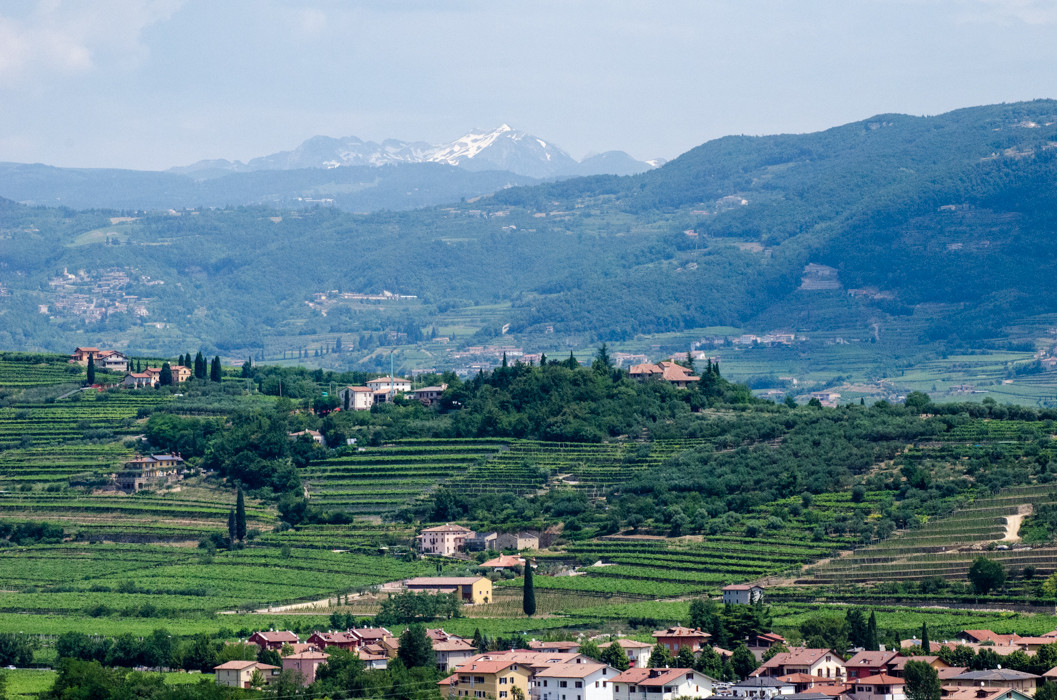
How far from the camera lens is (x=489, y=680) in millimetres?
57281

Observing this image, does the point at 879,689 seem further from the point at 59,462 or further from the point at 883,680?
the point at 59,462

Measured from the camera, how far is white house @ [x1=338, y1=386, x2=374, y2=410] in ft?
390

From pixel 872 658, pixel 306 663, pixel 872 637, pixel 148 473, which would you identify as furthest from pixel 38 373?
pixel 872 658

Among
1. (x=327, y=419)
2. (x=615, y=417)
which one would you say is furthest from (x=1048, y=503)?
(x=327, y=419)

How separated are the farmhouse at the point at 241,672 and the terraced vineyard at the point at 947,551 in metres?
24.6

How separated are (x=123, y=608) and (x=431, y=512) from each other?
2050 cm

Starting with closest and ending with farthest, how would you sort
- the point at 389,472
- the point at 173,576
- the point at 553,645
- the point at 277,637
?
the point at 553,645
the point at 277,637
the point at 173,576
the point at 389,472

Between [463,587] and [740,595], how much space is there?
11.3m

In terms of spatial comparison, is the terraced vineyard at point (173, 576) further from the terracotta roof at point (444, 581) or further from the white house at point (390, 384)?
the white house at point (390, 384)

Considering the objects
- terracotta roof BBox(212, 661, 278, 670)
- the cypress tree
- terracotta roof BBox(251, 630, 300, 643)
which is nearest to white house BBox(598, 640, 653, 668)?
terracotta roof BBox(251, 630, 300, 643)

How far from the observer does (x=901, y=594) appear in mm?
71562

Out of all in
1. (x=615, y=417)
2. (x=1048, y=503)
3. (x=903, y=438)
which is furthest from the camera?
(x=615, y=417)

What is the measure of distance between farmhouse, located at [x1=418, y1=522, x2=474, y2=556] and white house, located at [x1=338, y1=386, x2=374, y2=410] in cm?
3086

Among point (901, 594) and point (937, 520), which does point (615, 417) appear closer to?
point (937, 520)
